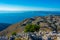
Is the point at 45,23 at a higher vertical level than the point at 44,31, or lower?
lower

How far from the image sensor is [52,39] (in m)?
44.3

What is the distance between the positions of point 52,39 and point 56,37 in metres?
1.42

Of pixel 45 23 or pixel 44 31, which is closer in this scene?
pixel 44 31

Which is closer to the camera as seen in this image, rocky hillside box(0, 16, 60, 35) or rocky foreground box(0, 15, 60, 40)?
rocky foreground box(0, 15, 60, 40)

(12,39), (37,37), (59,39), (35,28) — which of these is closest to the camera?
(59,39)

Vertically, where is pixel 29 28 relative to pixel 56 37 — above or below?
below

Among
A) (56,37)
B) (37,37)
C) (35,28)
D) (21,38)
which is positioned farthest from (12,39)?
(35,28)

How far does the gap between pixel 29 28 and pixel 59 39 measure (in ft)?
170

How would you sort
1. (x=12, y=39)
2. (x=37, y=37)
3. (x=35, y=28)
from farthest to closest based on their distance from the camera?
(x=35, y=28)
(x=12, y=39)
(x=37, y=37)

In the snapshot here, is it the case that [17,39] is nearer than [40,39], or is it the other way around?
[40,39]

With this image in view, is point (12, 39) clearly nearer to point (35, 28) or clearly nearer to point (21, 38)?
point (21, 38)

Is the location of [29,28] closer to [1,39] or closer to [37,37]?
[1,39]

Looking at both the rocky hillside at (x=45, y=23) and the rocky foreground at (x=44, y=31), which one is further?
the rocky hillside at (x=45, y=23)

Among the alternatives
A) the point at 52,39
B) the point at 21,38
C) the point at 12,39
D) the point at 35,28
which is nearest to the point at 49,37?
the point at 52,39
